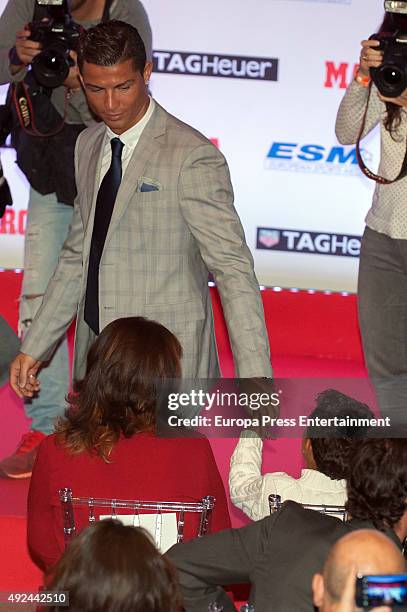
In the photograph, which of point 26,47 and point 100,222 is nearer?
point 100,222

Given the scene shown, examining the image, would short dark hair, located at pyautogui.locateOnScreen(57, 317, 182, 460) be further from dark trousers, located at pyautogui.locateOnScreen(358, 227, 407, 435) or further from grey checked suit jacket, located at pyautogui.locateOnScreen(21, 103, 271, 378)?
dark trousers, located at pyautogui.locateOnScreen(358, 227, 407, 435)

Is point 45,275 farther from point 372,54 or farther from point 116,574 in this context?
point 116,574

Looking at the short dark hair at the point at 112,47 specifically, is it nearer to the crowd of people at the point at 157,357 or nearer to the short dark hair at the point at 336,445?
the crowd of people at the point at 157,357

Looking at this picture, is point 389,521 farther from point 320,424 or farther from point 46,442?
Result: point 46,442

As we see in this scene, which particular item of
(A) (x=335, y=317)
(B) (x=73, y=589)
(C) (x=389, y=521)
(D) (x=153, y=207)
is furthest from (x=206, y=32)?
(B) (x=73, y=589)

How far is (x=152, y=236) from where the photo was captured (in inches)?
137

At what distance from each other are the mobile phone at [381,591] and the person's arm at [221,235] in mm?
1573

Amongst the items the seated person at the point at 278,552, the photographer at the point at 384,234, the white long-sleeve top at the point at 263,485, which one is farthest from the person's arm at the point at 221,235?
the photographer at the point at 384,234

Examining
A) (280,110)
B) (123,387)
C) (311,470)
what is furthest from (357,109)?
(123,387)

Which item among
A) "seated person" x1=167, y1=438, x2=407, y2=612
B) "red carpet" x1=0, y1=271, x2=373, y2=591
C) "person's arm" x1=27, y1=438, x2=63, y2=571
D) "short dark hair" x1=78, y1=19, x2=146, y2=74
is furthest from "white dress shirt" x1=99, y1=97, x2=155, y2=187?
"red carpet" x1=0, y1=271, x2=373, y2=591

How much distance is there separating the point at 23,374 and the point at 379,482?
1327mm

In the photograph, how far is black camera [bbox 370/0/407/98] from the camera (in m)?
4.04

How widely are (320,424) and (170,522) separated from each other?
0.53m

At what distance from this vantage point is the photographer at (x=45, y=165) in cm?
441
